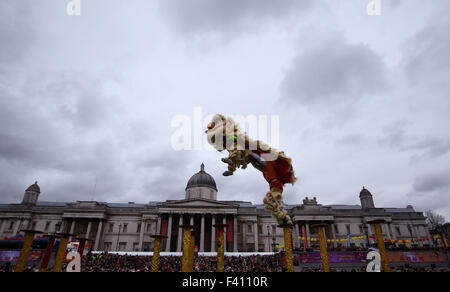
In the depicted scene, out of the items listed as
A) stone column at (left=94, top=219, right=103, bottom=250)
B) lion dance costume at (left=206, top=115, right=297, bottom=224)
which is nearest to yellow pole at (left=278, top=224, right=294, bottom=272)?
lion dance costume at (left=206, top=115, right=297, bottom=224)

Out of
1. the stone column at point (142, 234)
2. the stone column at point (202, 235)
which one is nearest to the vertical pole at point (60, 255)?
the stone column at point (202, 235)

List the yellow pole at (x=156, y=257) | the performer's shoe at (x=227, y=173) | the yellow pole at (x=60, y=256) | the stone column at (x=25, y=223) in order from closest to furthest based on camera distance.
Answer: the yellow pole at (x=60, y=256)
the performer's shoe at (x=227, y=173)
the yellow pole at (x=156, y=257)
the stone column at (x=25, y=223)

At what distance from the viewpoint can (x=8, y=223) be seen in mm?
63281

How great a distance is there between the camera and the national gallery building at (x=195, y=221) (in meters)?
58.8

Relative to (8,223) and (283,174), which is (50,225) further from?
(283,174)

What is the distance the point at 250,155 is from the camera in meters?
6.25

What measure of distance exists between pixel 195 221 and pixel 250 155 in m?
58.4

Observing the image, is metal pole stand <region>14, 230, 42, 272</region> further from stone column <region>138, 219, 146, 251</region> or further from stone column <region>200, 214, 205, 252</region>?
stone column <region>138, 219, 146, 251</region>

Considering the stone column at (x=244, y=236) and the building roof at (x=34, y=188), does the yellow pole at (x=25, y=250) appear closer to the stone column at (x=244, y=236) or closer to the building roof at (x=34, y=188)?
the stone column at (x=244, y=236)

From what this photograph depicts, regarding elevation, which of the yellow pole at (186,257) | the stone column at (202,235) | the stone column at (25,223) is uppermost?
the stone column at (25,223)

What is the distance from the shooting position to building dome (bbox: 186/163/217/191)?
2611 inches

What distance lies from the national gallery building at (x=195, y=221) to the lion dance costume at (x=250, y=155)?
54.1 metres

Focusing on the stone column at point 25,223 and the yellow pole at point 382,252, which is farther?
the stone column at point 25,223

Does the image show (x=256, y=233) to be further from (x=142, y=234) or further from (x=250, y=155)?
(x=250, y=155)
